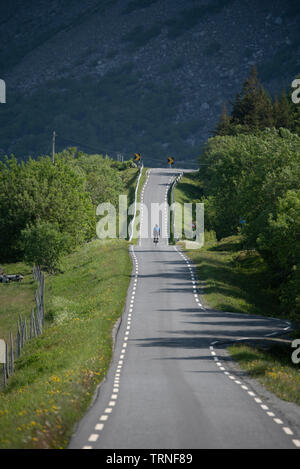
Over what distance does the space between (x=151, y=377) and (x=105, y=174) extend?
10189 centimetres

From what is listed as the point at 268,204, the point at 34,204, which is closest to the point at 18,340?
the point at 268,204

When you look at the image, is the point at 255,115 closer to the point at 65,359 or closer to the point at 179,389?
the point at 65,359

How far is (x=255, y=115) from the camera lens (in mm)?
130750

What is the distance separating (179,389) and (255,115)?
11260 cm

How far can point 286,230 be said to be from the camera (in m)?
44.7

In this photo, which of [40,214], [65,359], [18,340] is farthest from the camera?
[40,214]

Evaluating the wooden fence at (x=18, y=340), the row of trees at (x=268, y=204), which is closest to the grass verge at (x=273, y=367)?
the row of trees at (x=268, y=204)

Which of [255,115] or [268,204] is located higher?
[255,115]

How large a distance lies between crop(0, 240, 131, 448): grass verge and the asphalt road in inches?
25.2

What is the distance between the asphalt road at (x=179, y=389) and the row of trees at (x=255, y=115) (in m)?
86.6

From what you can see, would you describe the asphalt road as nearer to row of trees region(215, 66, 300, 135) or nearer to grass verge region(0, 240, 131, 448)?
grass verge region(0, 240, 131, 448)

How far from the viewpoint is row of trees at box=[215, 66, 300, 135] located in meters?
130

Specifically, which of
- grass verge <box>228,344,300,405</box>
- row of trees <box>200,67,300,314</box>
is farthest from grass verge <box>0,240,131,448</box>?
row of trees <box>200,67,300,314</box>
